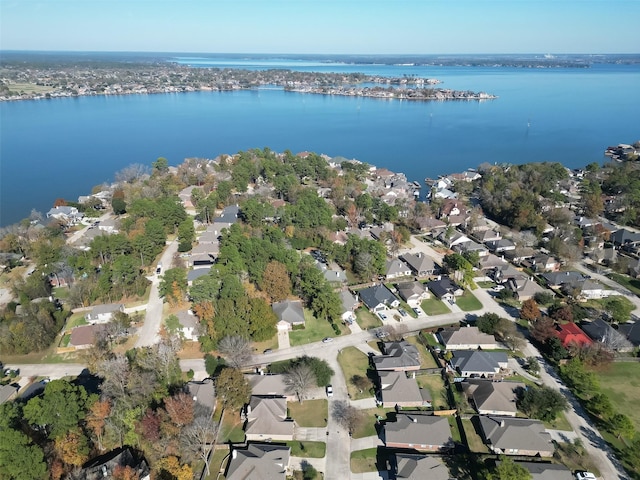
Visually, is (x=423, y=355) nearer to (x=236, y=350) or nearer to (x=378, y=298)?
(x=378, y=298)

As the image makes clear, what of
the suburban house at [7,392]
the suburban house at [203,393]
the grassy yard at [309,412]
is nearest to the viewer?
the grassy yard at [309,412]

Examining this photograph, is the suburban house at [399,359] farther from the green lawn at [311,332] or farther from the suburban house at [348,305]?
the suburban house at [348,305]

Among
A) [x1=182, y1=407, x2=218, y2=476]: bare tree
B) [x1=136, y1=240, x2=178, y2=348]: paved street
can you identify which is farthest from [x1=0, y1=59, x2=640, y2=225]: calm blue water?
[x1=182, y1=407, x2=218, y2=476]: bare tree

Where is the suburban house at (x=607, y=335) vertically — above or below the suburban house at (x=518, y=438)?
above

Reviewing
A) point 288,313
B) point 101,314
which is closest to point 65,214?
point 101,314

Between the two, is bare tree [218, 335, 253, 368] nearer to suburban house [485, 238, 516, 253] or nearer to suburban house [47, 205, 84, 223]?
suburban house [485, 238, 516, 253]

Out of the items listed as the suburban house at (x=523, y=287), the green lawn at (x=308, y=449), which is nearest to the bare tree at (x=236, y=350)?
the green lawn at (x=308, y=449)
